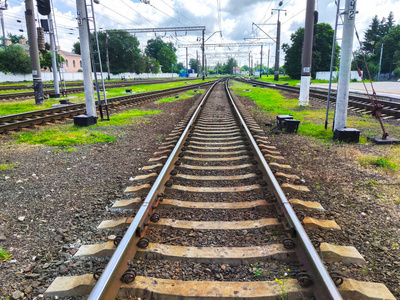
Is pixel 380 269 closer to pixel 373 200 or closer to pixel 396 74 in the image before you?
pixel 373 200

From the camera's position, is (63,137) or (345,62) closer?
(345,62)

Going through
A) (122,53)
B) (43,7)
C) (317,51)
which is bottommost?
(43,7)

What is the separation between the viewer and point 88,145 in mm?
6922

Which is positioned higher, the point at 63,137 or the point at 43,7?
the point at 43,7

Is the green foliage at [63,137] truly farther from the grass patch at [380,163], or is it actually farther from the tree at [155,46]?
the tree at [155,46]

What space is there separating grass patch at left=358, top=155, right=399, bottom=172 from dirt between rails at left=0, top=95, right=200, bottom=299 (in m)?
4.14

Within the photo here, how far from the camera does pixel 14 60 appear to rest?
50.3 metres

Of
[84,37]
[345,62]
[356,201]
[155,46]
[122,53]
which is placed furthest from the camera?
[155,46]

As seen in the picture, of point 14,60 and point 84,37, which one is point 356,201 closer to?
point 84,37

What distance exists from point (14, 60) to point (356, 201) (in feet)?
196

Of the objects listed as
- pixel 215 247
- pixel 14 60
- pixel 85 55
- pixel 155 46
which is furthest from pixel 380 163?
pixel 155 46

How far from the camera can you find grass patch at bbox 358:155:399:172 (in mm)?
5054

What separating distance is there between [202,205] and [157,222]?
0.67 meters

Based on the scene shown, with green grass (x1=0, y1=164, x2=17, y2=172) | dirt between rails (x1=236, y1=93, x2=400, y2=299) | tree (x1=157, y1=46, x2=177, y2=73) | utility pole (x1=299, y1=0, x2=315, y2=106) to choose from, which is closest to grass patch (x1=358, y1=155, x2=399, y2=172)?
dirt between rails (x1=236, y1=93, x2=400, y2=299)
